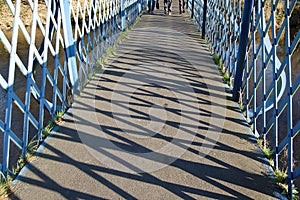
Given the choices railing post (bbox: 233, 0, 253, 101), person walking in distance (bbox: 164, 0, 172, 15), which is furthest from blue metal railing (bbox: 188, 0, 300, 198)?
person walking in distance (bbox: 164, 0, 172, 15)

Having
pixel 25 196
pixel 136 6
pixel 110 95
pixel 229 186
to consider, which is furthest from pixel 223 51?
pixel 136 6

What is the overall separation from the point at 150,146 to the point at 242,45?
1286 millimetres

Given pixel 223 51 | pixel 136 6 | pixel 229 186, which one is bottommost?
pixel 229 186

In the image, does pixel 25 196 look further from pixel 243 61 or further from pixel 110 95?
pixel 243 61

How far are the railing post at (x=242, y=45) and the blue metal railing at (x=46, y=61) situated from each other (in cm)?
154

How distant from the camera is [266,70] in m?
2.68

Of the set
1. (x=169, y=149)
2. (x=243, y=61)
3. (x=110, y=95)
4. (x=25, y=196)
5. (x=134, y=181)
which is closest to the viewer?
(x=25, y=196)

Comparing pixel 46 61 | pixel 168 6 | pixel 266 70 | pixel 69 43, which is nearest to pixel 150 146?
pixel 46 61

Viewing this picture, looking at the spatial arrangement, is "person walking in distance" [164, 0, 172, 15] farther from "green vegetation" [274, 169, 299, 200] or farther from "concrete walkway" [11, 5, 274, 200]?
"green vegetation" [274, 169, 299, 200]

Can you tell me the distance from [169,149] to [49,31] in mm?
1344

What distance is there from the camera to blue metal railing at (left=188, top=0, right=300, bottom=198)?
1.69 metres

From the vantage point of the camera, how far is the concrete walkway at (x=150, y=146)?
1569mm

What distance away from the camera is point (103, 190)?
1546 mm

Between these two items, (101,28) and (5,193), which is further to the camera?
(101,28)
